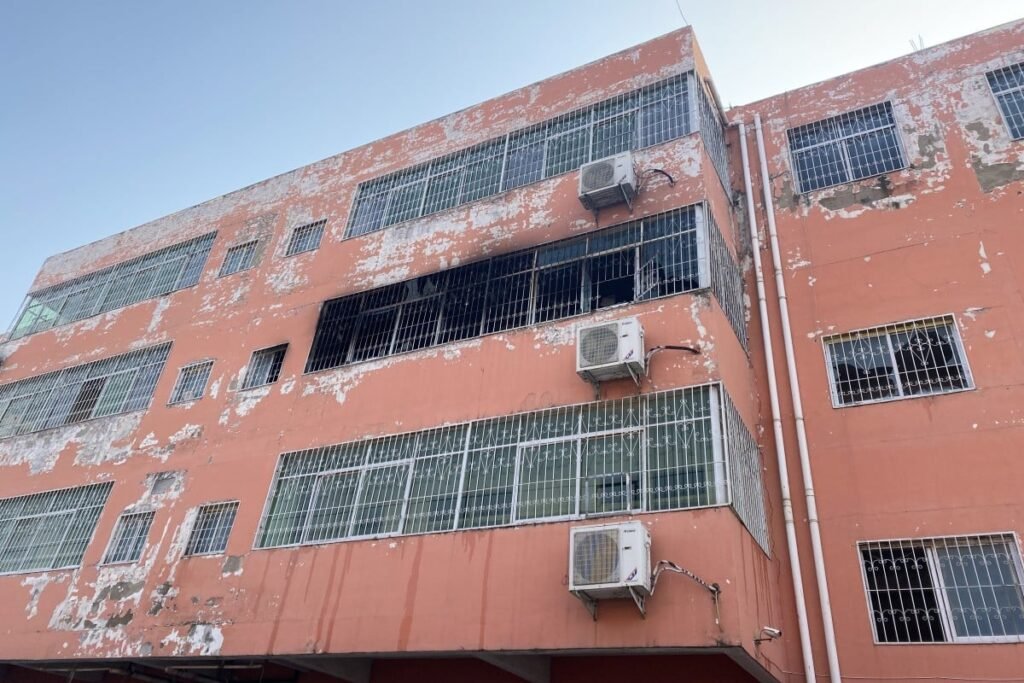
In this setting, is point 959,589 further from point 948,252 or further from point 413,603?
point 413,603

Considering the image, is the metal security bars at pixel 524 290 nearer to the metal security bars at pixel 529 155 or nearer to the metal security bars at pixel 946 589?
the metal security bars at pixel 529 155

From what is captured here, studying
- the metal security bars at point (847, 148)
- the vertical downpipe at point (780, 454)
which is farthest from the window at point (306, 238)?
the metal security bars at point (847, 148)

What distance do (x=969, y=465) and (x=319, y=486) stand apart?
856 centimetres

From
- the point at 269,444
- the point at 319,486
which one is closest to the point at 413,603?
the point at 319,486

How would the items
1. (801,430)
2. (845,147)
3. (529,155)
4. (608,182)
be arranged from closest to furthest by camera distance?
1. (801,430)
2. (608,182)
3. (845,147)
4. (529,155)

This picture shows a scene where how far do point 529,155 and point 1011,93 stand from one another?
23.9 feet

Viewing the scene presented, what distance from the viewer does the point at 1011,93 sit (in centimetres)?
1105

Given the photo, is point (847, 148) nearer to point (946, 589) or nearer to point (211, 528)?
point (946, 589)

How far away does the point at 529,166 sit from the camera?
1270 cm

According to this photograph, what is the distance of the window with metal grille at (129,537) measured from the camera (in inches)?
483

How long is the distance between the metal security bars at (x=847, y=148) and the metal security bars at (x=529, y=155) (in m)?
2.18

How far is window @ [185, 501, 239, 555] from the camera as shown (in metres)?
11.5

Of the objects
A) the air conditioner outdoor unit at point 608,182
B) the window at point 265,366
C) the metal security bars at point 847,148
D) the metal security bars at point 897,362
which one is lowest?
the metal security bars at point 897,362

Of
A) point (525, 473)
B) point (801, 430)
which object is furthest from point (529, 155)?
point (801, 430)
